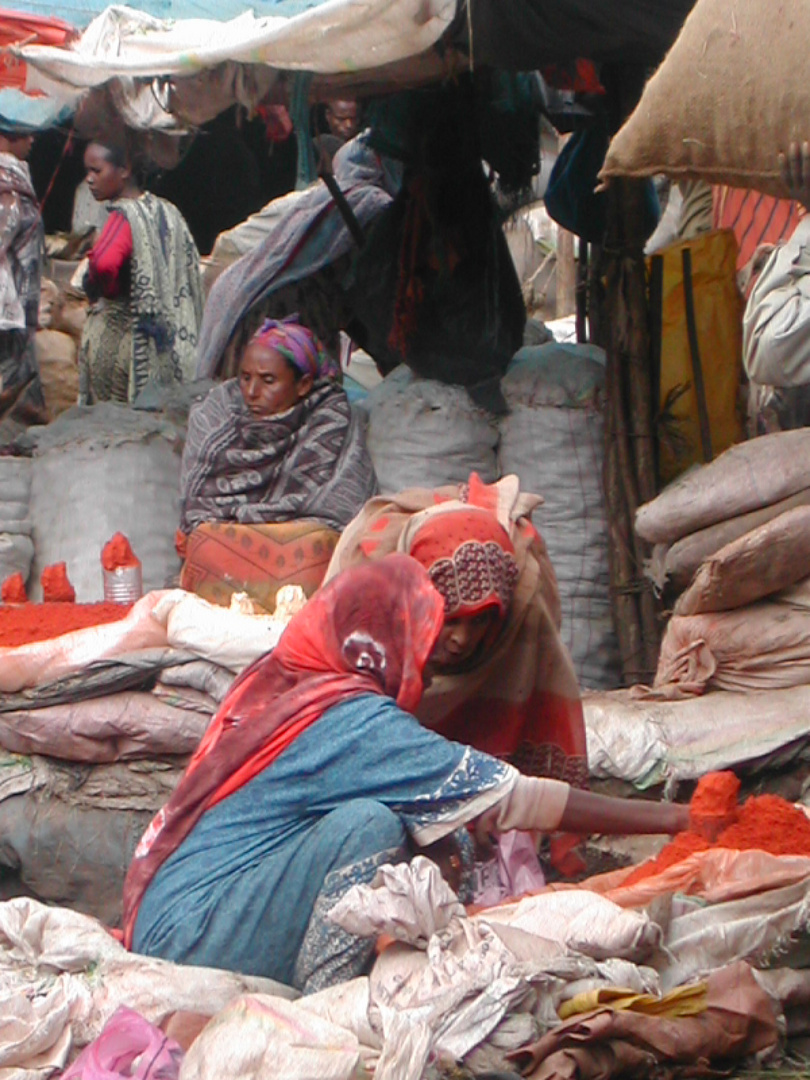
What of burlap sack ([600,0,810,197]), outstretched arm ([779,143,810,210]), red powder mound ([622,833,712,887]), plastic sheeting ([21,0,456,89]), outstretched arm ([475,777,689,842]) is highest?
plastic sheeting ([21,0,456,89])

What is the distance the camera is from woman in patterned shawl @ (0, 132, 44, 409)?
7.95m

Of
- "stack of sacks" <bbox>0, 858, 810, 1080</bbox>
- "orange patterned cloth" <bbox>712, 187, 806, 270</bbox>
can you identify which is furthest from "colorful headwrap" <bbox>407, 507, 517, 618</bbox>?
"orange patterned cloth" <bbox>712, 187, 806, 270</bbox>

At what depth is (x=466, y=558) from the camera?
3.96 metres

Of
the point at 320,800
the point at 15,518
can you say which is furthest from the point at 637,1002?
the point at 15,518

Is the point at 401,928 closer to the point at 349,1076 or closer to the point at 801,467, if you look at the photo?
the point at 349,1076

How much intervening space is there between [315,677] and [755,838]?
38.9 inches

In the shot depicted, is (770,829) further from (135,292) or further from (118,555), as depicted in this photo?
(135,292)

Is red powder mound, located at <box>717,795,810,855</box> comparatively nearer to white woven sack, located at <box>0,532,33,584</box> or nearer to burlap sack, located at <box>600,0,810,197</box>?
burlap sack, located at <box>600,0,810,197</box>

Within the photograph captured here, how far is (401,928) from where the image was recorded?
324 cm

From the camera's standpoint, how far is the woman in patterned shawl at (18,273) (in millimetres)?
7945

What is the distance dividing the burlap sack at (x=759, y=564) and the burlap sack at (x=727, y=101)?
1467 mm

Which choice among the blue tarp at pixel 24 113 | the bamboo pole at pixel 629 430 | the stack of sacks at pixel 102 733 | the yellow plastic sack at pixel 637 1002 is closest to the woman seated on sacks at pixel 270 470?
the stack of sacks at pixel 102 733

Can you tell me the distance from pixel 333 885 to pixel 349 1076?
57 cm

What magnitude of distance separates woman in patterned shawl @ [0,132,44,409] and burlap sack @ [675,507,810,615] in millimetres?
3735
